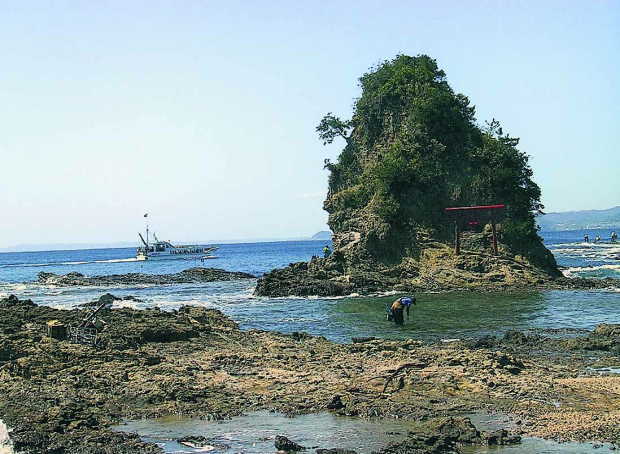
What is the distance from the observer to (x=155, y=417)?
15.7 m

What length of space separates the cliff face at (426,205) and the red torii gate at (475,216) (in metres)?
1.17

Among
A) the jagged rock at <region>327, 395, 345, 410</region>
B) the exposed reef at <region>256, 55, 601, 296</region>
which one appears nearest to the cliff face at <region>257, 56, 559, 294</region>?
the exposed reef at <region>256, 55, 601, 296</region>

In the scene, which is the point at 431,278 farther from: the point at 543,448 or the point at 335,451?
the point at 335,451

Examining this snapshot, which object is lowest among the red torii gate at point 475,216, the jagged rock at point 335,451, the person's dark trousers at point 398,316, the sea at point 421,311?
the jagged rock at point 335,451

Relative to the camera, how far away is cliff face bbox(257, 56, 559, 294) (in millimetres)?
48719

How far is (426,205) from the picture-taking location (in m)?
53.3

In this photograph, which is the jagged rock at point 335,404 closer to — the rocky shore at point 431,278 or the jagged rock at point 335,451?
the jagged rock at point 335,451

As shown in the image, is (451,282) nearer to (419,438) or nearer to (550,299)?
(550,299)

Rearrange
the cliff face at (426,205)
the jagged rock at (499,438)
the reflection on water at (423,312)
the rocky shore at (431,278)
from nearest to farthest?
the jagged rock at (499,438), the reflection on water at (423,312), the rocky shore at (431,278), the cliff face at (426,205)

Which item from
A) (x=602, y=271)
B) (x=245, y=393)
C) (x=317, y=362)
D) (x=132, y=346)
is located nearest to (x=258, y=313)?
(x=132, y=346)

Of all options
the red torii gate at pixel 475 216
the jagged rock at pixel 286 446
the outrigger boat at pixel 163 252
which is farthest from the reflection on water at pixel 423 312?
→ the outrigger boat at pixel 163 252

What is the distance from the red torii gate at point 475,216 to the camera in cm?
4891

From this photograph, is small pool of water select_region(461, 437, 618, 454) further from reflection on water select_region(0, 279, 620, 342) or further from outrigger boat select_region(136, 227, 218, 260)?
outrigger boat select_region(136, 227, 218, 260)

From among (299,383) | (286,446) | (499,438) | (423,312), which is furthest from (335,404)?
(423,312)
